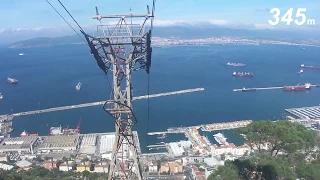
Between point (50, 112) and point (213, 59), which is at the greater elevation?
point (213, 59)

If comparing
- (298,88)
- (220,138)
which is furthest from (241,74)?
(220,138)

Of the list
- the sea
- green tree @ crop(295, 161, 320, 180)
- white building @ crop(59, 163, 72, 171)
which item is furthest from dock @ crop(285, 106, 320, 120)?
green tree @ crop(295, 161, 320, 180)

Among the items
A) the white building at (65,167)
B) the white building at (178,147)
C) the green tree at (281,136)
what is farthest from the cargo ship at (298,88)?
the green tree at (281,136)

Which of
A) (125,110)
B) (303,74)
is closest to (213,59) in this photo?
(303,74)

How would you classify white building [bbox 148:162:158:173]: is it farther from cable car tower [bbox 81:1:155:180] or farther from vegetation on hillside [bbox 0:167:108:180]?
cable car tower [bbox 81:1:155:180]

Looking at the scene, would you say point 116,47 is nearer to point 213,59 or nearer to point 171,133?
point 171,133

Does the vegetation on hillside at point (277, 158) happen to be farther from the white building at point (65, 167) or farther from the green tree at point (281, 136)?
the white building at point (65, 167)
